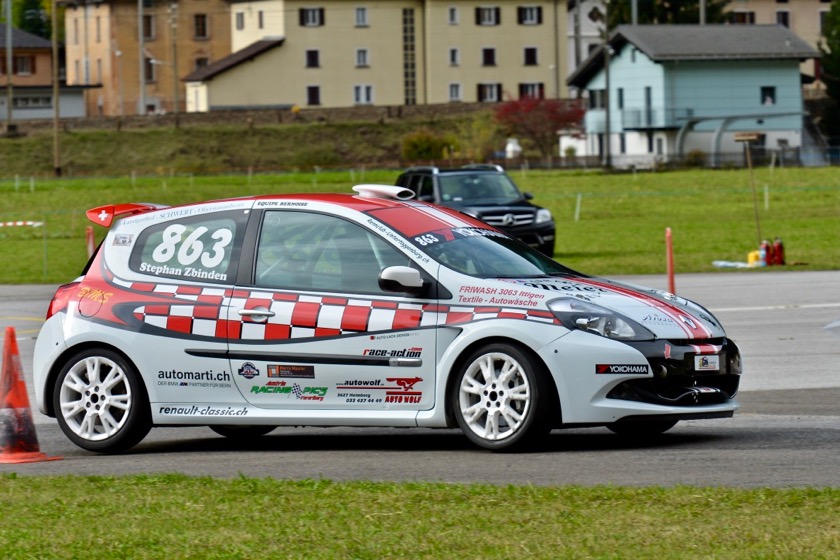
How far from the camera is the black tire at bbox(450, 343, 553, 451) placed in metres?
9.52

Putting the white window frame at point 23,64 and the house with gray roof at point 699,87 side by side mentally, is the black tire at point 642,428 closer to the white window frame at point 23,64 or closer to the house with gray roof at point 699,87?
the house with gray roof at point 699,87

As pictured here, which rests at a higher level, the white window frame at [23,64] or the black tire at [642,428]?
the white window frame at [23,64]

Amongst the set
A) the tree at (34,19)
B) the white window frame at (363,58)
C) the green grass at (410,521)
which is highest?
the tree at (34,19)

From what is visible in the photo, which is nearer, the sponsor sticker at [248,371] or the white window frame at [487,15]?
the sponsor sticker at [248,371]

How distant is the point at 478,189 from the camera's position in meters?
32.8

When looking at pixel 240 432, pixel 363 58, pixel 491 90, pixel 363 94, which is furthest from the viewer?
pixel 491 90

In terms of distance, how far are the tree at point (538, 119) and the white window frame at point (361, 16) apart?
1770 centimetres

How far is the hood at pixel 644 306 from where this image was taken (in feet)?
31.7

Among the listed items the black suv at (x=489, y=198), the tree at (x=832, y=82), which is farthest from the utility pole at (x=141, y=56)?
the black suv at (x=489, y=198)

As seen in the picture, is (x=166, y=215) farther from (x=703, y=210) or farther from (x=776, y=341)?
(x=703, y=210)

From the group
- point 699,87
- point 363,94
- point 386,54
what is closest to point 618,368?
point 699,87

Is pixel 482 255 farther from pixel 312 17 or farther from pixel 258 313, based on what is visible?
pixel 312 17

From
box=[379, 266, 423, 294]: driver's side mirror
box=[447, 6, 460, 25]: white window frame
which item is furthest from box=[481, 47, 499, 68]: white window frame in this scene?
box=[379, 266, 423, 294]: driver's side mirror

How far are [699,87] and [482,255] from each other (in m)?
84.7
